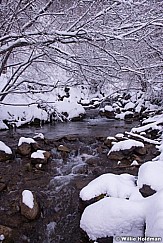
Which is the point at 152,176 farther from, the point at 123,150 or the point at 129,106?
the point at 129,106

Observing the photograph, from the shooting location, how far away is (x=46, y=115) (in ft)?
38.3

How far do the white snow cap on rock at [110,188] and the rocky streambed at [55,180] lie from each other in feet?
1.23

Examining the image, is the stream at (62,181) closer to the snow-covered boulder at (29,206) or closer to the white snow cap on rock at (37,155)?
the snow-covered boulder at (29,206)

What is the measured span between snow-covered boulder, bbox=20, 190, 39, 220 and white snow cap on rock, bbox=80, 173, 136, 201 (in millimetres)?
762

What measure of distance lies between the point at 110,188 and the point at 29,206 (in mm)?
1279

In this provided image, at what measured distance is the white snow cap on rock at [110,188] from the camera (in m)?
3.90

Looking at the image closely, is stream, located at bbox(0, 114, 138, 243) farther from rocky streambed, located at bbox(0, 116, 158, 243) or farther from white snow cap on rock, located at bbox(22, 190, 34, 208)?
white snow cap on rock, located at bbox(22, 190, 34, 208)

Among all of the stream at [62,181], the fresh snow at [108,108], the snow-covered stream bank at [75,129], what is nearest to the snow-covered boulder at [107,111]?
the fresh snow at [108,108]

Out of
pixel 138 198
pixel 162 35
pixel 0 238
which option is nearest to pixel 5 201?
pixel 0 238

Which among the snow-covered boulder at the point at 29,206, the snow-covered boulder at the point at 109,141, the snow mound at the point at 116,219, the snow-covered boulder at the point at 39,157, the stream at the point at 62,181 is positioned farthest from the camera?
the snow-covered boulder at the point at 109,141

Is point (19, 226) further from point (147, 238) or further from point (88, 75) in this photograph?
point (88, 75)

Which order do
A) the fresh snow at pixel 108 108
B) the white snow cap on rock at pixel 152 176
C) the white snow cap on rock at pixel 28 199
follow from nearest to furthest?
the white snow cap on rock at pixel 152 176 → the white snow cap on rock at pixel 28 199 → the fresh snow at pixel 108 108

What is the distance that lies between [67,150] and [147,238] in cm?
475

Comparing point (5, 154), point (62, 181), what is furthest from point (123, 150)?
point (5, 154)
